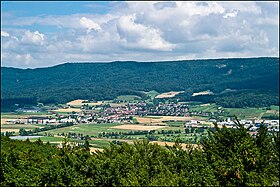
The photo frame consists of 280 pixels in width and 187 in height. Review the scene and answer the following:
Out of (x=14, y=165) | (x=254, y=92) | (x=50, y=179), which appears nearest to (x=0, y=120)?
(x=254, y=92)

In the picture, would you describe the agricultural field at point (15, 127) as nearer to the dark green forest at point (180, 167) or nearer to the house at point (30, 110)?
the house at point (30, 110)

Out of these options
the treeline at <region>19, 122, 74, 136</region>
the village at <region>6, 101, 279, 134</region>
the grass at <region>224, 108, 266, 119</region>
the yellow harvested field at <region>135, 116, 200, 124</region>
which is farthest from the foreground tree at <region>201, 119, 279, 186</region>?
the grass at <region>224, 108, 266, 119</region>

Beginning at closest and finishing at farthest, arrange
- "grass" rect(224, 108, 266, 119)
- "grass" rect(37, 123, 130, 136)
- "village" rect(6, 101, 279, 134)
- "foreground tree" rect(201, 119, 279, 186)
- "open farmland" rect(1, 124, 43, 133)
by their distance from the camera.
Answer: "foreground tree" rect(201, 119, 279, 186) < "grass" rect(37, 123, 130, 136) < "open farmland" rect(1, 124, 43, 133) < "village" rect(6, 101, 279, 134) < "grass" rect(224, 108, 266, 119)

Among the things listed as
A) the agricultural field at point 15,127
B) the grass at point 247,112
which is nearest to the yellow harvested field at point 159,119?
the grass at point 247,112

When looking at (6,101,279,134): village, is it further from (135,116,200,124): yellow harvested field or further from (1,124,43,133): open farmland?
(1,124,43,133): open farmland

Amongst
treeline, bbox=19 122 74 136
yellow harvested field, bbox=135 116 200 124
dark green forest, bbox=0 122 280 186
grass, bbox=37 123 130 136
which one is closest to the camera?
dark green forest, bbox=0 122 280 186

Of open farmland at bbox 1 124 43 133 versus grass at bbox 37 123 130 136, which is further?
open farmland at bbox 1 124 43 133

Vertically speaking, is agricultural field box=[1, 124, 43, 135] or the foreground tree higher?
the foreground tree

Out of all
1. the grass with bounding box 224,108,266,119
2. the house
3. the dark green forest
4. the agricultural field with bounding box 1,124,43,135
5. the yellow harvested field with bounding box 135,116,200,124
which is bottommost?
the house
